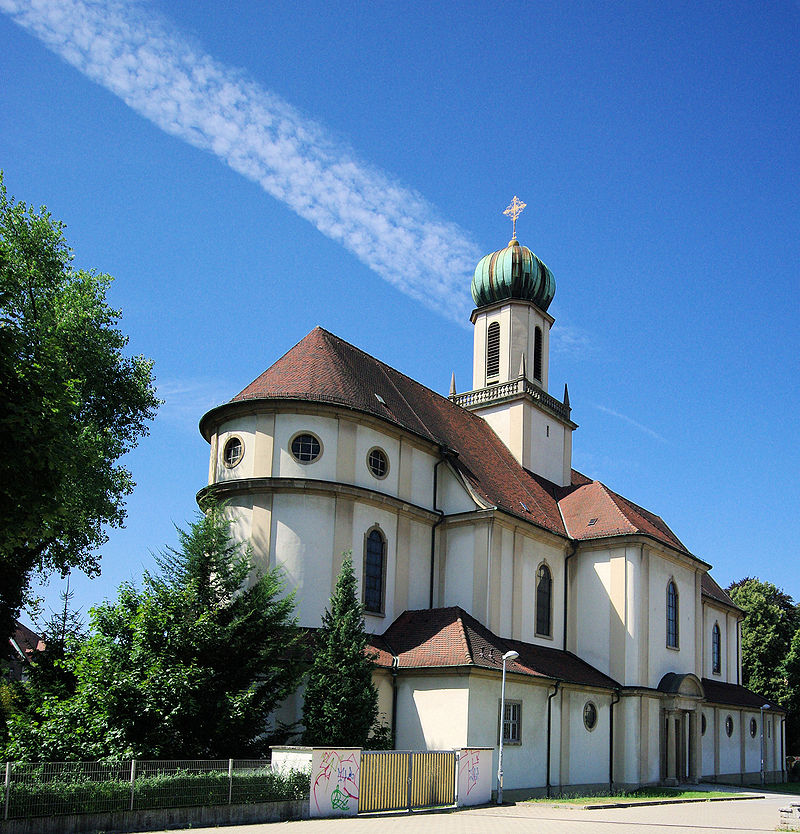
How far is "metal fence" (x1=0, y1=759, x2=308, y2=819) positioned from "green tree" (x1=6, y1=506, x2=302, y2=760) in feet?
9.48

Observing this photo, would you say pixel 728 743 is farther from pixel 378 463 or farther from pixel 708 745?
pixel 378 463

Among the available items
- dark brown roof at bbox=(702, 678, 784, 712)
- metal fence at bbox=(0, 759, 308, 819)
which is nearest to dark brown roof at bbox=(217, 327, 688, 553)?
dark brown roof at bbox=(702, 678, 784, 712)

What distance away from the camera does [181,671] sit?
22391 millimetres

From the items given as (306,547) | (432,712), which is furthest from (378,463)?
(432,712)

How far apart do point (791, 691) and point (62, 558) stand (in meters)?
48.0

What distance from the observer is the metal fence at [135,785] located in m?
15.7

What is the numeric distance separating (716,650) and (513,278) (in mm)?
23055

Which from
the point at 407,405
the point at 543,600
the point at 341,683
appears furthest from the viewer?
the point at 543,600

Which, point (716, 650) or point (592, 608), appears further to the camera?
A: point (716, 650)

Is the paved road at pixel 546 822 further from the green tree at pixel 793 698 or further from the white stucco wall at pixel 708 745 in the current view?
the green tree at pixel 793 698

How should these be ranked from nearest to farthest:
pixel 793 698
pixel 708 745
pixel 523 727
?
pixel 523 727 → pixel 708 745 → pixel 793 698

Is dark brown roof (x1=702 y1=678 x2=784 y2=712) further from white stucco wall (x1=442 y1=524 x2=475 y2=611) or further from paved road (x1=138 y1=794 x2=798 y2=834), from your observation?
white stucco wall (x1=442 y1=524 x2=475 y2=611)

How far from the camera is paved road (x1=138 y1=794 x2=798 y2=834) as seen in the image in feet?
59.9

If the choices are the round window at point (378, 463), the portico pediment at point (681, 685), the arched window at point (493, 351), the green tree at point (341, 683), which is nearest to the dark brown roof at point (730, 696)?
the portico pediment at point (681, 685)
